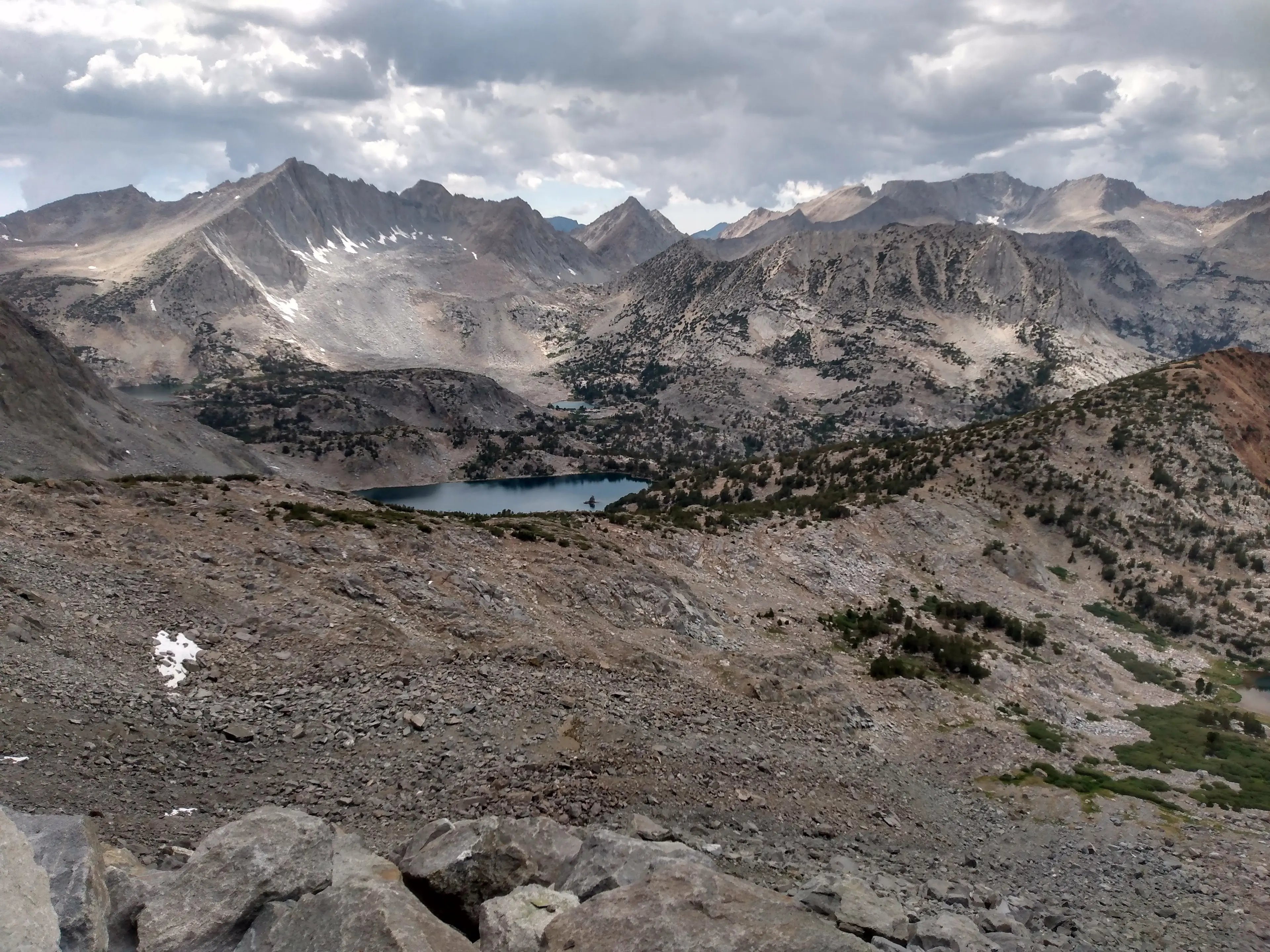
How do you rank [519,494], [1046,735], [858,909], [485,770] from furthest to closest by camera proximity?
[519,494], [1046,735], [485,770], [858,909]

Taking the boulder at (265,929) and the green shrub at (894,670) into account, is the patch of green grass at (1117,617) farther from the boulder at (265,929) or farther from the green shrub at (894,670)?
the boulder at (265,929)

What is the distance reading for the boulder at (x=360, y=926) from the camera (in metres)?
8.24

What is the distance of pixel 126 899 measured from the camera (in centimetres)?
875

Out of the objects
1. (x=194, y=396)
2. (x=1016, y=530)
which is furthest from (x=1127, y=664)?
(x=194, y=396)

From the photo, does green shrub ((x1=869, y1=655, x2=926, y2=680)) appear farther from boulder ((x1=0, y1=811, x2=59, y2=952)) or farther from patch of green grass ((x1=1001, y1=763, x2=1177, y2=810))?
boulder ((x1=0, y1=811, x2=59, y2=952))

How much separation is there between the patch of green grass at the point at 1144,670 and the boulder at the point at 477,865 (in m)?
38.8

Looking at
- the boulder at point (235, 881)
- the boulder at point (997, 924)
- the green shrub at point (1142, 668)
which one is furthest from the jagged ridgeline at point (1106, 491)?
the boulder at point (235, 881)

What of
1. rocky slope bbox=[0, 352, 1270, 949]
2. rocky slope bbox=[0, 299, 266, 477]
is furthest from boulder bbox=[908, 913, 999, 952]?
rocky slope bbox=[0, 299, 266, 477]

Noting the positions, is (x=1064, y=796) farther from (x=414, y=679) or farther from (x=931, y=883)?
(x=414, y=679)

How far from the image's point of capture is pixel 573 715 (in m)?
19.4

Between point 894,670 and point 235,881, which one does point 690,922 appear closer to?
point 235,881

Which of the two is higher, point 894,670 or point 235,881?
point 235,881

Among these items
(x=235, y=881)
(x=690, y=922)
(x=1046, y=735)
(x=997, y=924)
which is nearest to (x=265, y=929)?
(x=235, y=881)

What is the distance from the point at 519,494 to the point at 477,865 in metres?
135
